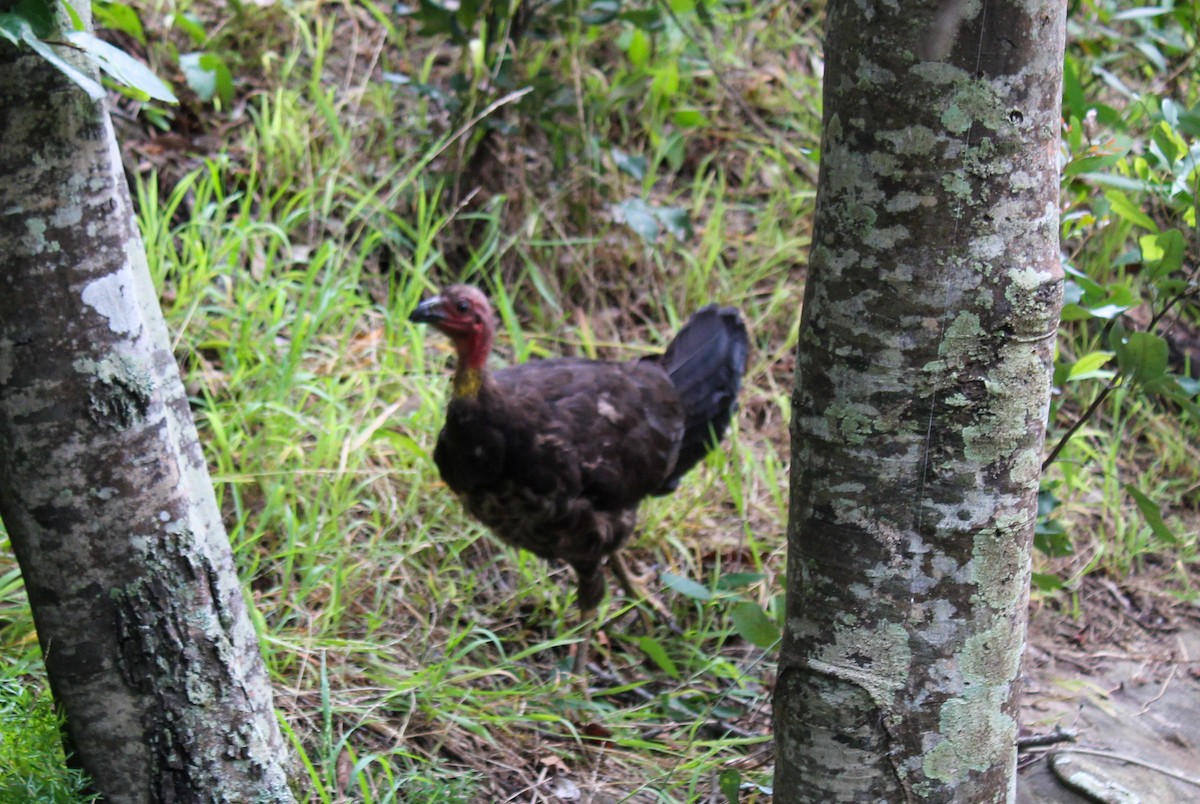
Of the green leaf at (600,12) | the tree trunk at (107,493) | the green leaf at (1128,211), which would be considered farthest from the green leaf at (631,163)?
the tree trunk at (107,493)

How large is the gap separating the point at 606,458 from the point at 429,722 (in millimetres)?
1098

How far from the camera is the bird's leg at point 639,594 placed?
3.87 meters

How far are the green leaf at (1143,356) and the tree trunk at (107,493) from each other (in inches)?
77.1

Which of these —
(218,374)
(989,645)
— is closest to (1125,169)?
(989,645)

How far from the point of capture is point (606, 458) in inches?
148

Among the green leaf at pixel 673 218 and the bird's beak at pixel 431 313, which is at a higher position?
the green leaf at pixel 673 218

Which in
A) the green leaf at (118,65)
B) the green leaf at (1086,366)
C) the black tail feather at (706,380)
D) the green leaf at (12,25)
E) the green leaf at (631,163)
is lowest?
the black tail feather at (706,380)

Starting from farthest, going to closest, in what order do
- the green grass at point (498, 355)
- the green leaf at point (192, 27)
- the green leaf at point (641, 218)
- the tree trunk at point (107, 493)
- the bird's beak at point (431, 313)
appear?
the green leaf at point (192, 27)
the green leaf at point (641, 218)
the bird's beak at point (431, 313)
the green grass at point (498, 355)
the tree trunk at point (107, 493)

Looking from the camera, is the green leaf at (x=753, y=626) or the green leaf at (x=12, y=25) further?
the green leaf at (x=753, y=626)

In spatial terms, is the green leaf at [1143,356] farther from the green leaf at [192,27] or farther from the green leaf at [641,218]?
the green leaf at [192,27]

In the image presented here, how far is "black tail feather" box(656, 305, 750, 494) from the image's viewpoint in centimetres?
409

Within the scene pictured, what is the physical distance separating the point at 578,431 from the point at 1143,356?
1.79 meters

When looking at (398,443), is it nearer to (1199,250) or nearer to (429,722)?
(429,722)

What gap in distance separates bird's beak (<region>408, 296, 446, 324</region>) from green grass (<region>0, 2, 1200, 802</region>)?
1.63ft
